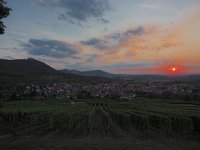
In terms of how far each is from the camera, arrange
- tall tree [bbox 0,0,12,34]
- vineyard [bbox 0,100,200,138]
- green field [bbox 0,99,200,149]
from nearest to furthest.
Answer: tall tree [bbox 0,0,12,34] → green field [bbox 0,99,200,149] → vineyard [bbox 0,100,200,138]

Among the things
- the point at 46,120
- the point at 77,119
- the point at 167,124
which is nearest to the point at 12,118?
the point at 46,120

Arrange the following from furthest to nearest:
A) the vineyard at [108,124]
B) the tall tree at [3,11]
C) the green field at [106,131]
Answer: the vineyard at [108,124] → the green field at [106,131] → the tall tree at [3,11]

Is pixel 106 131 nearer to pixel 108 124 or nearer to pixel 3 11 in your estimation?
pixel 108 124

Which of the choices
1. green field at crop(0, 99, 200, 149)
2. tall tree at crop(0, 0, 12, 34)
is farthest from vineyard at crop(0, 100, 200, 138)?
tall tree at crop(0, 0, 12, 34)

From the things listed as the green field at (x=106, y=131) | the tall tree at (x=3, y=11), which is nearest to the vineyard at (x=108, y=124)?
the green field at (x=106, y=131)

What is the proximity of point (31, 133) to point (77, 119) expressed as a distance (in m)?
7.84

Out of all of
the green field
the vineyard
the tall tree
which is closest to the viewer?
the tall tree

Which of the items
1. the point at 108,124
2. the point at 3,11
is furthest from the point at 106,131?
the point at 3,11

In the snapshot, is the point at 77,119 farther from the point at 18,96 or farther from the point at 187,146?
the point at 18,96

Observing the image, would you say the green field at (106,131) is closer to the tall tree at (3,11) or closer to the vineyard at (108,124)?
the vineyard at (108,124)

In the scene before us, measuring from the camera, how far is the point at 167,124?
33.4 meters

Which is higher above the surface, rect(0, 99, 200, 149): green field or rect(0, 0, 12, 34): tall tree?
rect(0, 0, 12, 34): tall tree

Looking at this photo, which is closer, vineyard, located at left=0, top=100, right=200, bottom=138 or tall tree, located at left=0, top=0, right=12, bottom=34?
tall tree, located at left=0, top=0, right=12, bottom=34

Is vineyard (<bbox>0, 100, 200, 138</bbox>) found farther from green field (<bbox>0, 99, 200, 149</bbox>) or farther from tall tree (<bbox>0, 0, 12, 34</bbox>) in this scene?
tall tree (<bbox>0, 0, 12, 34</bbox>)
